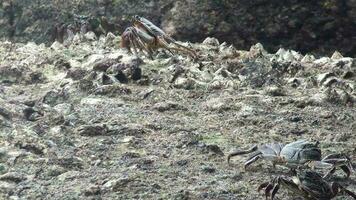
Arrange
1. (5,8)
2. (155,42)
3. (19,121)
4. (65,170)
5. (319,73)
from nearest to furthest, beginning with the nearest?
(65,170)
(19,121)
(319,73)
(155,42)
(5,8)

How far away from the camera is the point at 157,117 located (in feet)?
13.9

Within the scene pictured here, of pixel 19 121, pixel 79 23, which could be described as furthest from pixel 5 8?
pixel 19 121

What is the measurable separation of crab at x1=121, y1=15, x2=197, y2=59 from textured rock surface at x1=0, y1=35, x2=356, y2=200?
0.09 metres

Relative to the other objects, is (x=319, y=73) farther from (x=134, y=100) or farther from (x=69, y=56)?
(x=69, y=56)

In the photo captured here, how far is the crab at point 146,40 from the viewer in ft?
18.4

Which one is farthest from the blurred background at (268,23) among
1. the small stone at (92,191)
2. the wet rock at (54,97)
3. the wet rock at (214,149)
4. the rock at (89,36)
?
the small stone at (92,191)

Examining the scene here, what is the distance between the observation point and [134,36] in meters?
5.64

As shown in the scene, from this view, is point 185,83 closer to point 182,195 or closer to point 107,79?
point 107,79

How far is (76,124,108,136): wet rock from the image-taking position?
383 cm

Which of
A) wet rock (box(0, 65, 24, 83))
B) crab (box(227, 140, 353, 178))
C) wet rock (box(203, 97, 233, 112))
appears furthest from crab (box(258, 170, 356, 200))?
wet rock (box(0, 65, 24, 83))

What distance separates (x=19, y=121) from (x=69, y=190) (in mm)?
932

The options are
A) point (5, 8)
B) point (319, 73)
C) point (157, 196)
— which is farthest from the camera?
point (5, 8)

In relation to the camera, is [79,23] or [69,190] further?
[79,23]

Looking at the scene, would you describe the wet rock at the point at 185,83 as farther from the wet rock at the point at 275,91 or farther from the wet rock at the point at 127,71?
the wet rock at the point at 275,91
